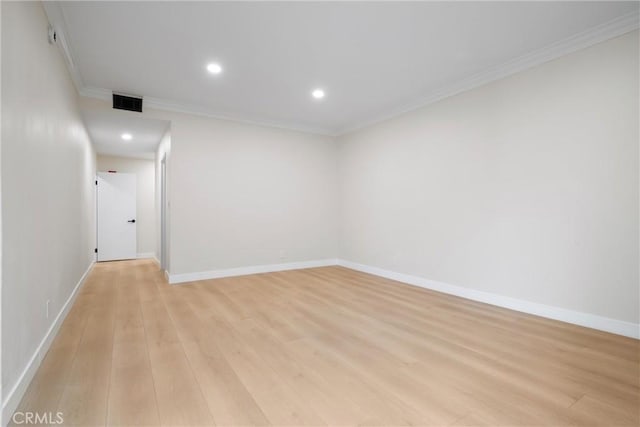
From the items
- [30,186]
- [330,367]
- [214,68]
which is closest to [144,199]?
[214,68]

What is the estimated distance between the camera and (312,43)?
3045mm

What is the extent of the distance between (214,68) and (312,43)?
127 cm

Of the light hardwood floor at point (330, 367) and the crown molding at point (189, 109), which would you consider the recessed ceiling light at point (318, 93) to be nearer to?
the crown molding at point (189, 109)

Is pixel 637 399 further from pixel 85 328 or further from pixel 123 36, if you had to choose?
pixel 123 36

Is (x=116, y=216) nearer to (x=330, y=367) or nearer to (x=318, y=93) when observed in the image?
(x=318, y=93)

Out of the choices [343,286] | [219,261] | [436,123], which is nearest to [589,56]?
[436,123]

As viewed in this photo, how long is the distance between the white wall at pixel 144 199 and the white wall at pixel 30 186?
4.71 m

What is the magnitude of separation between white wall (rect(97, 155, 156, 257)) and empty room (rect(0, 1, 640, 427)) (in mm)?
2263

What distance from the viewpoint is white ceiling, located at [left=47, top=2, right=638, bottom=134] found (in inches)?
100

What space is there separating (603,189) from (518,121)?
1094 millimetres

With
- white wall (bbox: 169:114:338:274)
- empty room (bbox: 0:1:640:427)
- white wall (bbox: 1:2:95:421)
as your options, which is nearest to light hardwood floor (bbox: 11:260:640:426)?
empty room (bbox: 0:1:640:427)

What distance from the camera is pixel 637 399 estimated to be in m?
1.74

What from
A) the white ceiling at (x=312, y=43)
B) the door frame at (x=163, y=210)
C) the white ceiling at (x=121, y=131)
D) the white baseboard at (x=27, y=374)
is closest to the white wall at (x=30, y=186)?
the white baseboard at (x=27, y=374)

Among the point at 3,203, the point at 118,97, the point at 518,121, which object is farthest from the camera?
the point at 118,97
